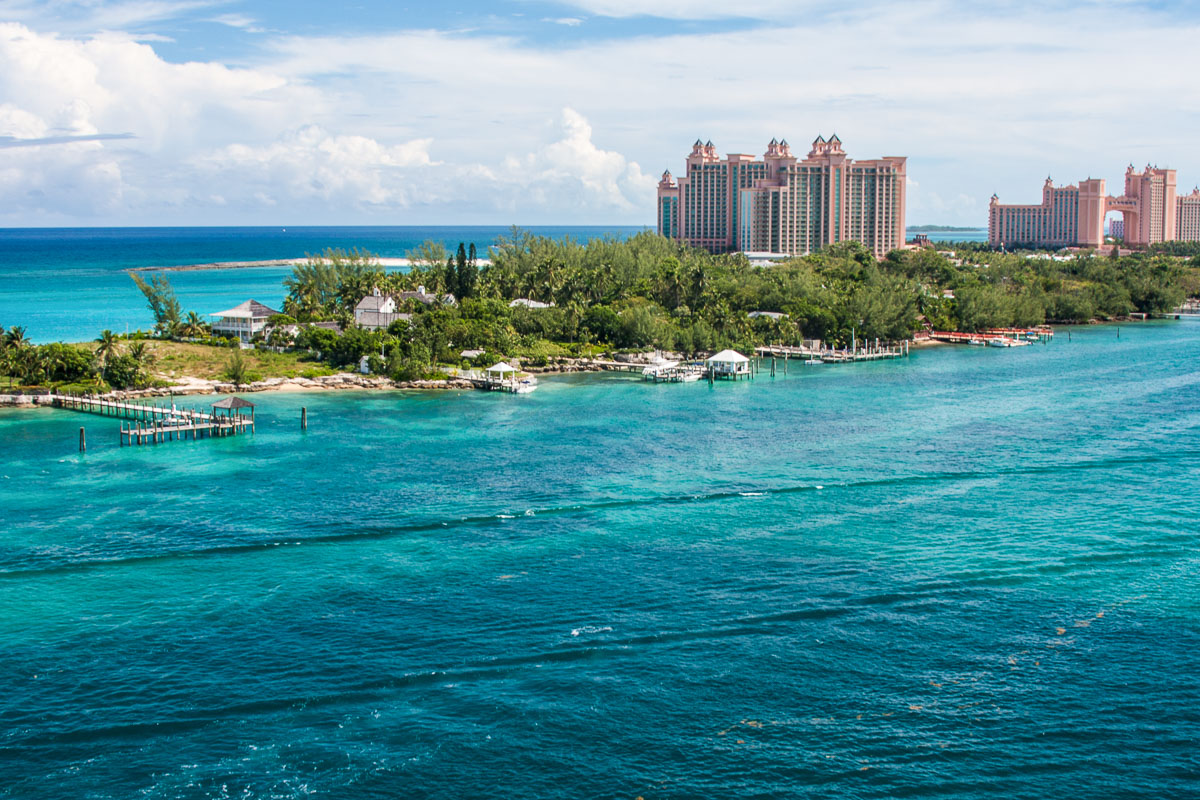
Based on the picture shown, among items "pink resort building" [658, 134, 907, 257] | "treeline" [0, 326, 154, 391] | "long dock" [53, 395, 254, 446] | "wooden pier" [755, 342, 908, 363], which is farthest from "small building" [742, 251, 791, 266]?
"long dock" [53, 395, 254, 446]

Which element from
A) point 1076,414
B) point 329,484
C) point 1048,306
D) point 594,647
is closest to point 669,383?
point 1076,414

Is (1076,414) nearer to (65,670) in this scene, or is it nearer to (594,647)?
(594,647)

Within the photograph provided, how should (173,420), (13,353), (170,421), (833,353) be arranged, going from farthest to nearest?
(833,353)
(13,353)
(173,420)
(170,421)

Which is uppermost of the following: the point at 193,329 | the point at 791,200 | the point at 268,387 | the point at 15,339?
the point at 791,200

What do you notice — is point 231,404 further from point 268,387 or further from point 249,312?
point 249,312

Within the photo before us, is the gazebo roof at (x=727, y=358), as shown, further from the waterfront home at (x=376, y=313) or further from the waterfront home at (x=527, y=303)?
the waterfront home at (x=376, y=313)

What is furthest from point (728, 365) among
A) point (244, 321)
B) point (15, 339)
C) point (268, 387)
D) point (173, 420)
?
point (15, 339)
